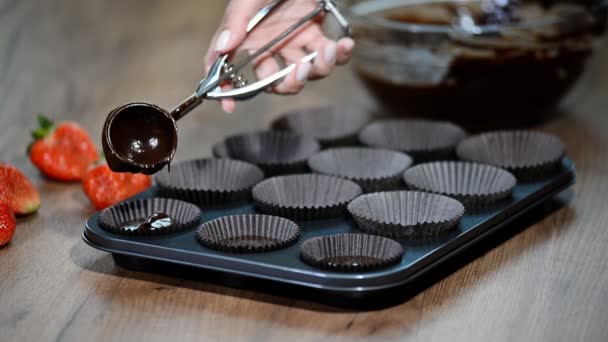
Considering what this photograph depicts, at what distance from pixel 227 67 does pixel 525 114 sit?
2.69 ft

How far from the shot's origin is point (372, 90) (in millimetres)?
2170

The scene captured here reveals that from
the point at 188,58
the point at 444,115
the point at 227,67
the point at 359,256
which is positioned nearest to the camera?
the point at 359,256

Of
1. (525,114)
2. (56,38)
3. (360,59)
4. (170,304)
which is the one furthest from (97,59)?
(170,304)

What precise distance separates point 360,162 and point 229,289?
1.76ft

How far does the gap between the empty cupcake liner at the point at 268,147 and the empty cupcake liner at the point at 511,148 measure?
1.04ft

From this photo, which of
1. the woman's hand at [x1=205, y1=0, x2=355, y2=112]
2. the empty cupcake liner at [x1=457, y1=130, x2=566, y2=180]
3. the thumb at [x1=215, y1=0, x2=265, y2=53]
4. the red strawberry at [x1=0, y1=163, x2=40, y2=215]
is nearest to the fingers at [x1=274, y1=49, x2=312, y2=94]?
the woman's hand at [x1=205, y1=0, x2=355, y2=112]

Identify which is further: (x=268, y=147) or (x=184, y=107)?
(x=268, y=147)

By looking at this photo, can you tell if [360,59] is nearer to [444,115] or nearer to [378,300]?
[444,115]

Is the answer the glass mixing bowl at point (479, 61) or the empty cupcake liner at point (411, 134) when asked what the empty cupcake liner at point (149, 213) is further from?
the glass mixing bowl at point (479, 61)

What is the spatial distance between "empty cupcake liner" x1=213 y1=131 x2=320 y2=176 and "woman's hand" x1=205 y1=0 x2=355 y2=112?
15cm

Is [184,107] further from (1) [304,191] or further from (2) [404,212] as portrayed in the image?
(2) [404,212]

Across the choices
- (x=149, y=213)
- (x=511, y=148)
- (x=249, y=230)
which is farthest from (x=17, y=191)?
(x=511, y=148)

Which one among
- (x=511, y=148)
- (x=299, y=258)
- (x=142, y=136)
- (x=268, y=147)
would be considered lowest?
(x=511, y=148)

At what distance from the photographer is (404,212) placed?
158cm
